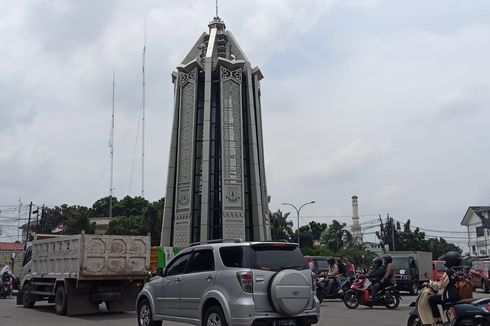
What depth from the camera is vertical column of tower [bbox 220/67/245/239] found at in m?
39.2

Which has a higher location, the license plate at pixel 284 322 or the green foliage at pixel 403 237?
the green foliage at pixel 403 237

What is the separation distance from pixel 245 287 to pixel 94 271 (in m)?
7.89

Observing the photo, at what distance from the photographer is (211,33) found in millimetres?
45625

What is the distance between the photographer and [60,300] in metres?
15.9

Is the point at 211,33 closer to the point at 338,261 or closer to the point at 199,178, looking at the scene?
the point at 199,178

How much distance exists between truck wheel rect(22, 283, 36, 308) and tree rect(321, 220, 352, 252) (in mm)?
76662

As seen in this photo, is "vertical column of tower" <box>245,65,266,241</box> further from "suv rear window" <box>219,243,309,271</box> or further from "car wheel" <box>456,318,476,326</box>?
"car wheel" <box>456,318,476,326</box>

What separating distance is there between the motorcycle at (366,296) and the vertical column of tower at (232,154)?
21.4 m

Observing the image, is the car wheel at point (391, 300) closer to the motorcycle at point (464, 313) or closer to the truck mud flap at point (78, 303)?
the motorcycle at point (464, 313)

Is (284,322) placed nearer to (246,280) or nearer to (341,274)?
(246,280)

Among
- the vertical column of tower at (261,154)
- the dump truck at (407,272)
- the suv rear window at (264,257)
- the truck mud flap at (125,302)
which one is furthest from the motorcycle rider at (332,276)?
the vertical column of tower at (261,154)

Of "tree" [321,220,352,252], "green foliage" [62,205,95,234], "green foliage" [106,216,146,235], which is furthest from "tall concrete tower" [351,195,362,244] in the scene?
"green foliage" [62,205,95,234]

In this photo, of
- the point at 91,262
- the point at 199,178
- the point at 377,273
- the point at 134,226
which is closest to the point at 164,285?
the point at 91,262

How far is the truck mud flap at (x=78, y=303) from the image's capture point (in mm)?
15516
